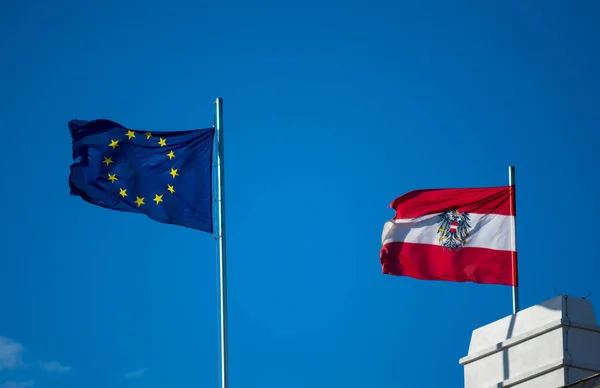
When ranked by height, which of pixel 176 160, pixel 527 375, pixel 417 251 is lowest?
pixel 527 375

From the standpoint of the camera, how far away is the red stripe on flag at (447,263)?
119ft

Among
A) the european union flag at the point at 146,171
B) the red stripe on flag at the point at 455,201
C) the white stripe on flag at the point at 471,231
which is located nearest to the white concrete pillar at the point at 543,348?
the white stripe on flag at the point at 471,231

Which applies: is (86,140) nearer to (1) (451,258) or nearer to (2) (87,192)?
(2) (87,192)

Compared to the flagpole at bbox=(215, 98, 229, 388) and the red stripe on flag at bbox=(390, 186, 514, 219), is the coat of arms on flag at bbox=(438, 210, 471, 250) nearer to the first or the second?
the red stripe on flag at bbox=(390, 186, 514, 219)

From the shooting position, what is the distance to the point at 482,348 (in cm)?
3198

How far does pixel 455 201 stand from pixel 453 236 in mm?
1218

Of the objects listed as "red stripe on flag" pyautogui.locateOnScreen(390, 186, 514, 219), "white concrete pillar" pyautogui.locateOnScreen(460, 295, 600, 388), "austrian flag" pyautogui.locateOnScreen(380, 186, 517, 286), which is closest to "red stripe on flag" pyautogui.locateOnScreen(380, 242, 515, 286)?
"austrian flag" pyautogui.locateOnScreen(380, 186, 517, 286)

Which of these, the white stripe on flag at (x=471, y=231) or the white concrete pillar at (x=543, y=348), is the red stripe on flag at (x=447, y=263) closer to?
the white stripe on flag at (x=471, y=231)

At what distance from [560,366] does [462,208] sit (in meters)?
9.17

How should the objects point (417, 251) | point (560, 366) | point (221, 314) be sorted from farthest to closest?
point (417, 251) → point (221, 314) → point (560, 366)

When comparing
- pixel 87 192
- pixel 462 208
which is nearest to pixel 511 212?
pixel 462 208

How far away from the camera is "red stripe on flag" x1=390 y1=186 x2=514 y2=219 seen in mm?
37375

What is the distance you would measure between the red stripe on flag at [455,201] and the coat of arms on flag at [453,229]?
22cm

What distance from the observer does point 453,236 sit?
37.4 m
